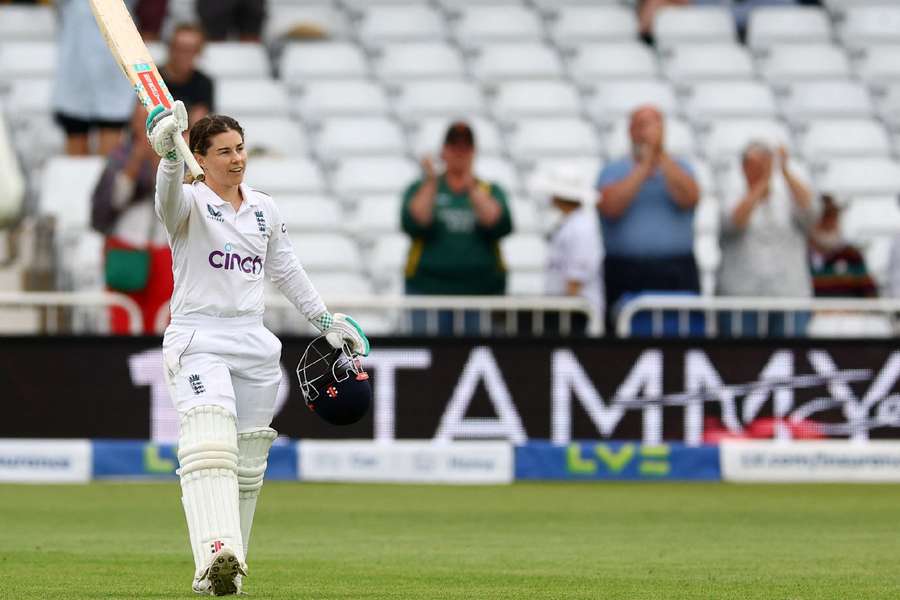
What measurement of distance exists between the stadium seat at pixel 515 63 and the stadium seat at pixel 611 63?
194 millimetres

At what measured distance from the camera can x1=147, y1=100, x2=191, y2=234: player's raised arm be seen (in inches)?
235

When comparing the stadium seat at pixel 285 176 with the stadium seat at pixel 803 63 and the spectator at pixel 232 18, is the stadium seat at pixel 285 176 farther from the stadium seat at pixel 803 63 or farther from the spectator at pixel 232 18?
the stadium seat at pixel 803 63

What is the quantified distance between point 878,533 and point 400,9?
887 cm

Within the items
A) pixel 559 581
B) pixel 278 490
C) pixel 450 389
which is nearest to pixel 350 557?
pixel 559 581

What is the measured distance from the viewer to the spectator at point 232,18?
50.7 ft

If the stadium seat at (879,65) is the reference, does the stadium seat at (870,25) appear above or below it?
above

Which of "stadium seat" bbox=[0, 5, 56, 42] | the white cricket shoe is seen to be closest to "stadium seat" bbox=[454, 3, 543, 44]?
"stadium seat" bbox=[0, 5, 56, 42]

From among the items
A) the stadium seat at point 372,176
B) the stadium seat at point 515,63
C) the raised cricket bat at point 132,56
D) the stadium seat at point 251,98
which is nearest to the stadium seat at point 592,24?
the stadium seat at point 515,63

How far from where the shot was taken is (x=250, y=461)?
6.46m

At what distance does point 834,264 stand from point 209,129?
7557 mm

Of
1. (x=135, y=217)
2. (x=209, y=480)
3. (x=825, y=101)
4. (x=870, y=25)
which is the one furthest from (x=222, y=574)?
(x=870, y=25)

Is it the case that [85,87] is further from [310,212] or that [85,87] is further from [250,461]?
[250,461]

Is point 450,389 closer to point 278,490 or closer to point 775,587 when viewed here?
point 278,490

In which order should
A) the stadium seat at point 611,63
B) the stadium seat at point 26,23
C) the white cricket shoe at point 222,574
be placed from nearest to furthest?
the white cricket shoe at point 222,574, the stadium seat at point 26,23, the stadium seat at point 611,63
